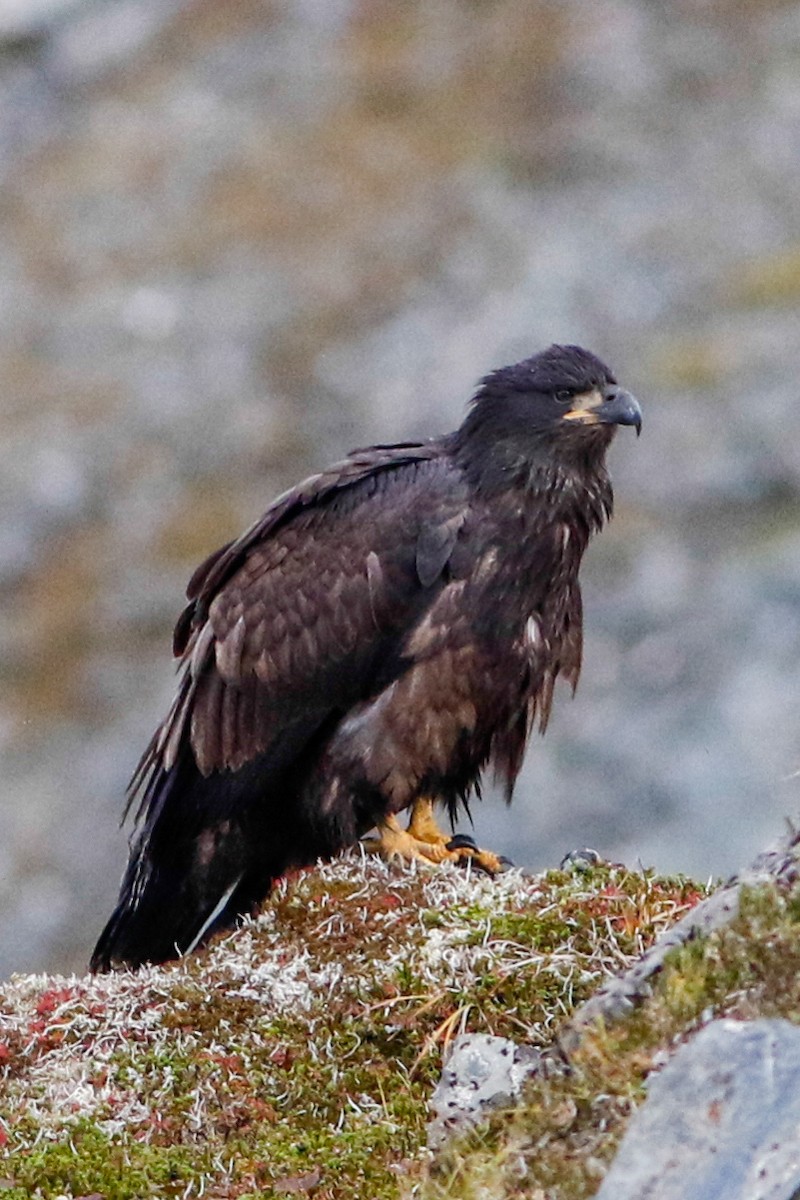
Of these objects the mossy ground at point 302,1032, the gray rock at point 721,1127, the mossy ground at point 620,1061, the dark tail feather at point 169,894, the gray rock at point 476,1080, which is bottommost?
the gray rock at point 721,1127

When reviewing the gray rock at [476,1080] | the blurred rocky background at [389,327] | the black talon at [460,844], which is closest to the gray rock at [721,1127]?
the gray rock at [476,1080]

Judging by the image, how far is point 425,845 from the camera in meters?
8.59

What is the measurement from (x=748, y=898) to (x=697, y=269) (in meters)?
19.7

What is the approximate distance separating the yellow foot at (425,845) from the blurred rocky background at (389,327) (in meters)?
7.31

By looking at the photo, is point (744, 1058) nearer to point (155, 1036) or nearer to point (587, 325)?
point (155, 1036)

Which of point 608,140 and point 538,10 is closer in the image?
point 608,140

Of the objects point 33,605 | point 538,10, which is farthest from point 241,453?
point 538,10

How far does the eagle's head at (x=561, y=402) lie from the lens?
8.97 meters

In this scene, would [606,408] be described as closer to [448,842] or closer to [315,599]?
[315,599]

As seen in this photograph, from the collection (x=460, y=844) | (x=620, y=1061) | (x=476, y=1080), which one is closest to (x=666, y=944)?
(x=620, y=1061)

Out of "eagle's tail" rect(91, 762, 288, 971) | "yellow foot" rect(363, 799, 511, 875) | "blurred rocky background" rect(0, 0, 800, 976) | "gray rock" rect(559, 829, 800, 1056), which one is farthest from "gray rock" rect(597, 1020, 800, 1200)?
"blurred rocky background" rect(0, 0, 800, 976)

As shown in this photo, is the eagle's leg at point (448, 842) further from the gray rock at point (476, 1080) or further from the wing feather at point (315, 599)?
the gray rock at point (476, 1080)

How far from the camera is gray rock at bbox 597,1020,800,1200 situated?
4.21 metres

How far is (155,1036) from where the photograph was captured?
627cm
